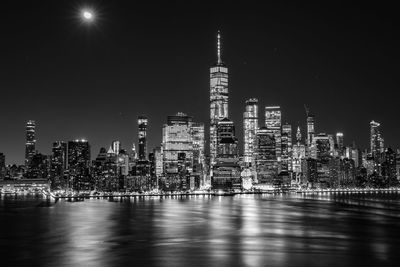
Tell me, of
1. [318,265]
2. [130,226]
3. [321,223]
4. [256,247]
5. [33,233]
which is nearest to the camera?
[318,265]

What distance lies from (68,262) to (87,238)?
1664cm

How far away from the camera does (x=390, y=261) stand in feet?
138

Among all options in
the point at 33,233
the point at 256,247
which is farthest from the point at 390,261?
the point at 33,233

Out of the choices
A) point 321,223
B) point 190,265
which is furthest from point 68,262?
point 321,223

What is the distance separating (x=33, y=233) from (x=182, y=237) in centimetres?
2085

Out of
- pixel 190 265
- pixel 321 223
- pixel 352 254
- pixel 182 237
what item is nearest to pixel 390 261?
pixel 352 254

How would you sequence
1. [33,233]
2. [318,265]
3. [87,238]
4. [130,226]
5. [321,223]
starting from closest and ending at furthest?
[318,265] → [87,238] → [33,233] → [130,226] → [321,223]

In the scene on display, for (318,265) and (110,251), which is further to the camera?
(110,251)

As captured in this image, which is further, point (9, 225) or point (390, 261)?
point (9, 225)

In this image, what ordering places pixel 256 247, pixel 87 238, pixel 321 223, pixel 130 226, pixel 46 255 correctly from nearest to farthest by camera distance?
pixel 46 255 → pixel 256 247 → pixel 87 238 → pixel 130 226 → pixel 321 223

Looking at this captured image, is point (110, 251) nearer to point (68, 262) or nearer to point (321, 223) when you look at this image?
point (68, 262)

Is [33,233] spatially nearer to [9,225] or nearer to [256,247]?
[9,225]

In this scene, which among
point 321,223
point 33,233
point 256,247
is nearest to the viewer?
point 256,247

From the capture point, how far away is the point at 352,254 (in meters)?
45.9
